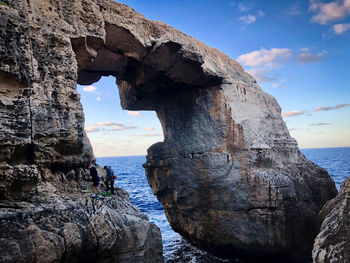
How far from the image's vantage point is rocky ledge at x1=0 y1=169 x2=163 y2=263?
5.26 meters

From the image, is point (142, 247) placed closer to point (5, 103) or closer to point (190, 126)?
point (5, 103)

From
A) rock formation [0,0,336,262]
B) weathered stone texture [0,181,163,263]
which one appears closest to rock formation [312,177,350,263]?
weathered stone texture [0,181,163,263]

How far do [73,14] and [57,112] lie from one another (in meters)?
3.11

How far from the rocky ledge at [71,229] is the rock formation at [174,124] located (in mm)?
463

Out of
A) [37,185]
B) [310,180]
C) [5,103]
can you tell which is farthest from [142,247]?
[310,180]

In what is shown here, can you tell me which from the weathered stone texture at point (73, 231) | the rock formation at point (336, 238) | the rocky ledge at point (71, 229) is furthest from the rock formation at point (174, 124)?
the rock formation at point (336, 238)

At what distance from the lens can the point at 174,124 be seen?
1423 centimetres

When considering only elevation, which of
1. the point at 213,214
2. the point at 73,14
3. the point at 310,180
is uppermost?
the point at 73,14

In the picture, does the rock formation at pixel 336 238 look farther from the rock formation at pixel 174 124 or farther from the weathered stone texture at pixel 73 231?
the rock formation at pixel 174 124

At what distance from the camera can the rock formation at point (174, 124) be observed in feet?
20.6

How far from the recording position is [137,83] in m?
13.0

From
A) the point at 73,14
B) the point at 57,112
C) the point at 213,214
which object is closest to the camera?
the point at 57,112

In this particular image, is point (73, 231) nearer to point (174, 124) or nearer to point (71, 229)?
point (71, 229)

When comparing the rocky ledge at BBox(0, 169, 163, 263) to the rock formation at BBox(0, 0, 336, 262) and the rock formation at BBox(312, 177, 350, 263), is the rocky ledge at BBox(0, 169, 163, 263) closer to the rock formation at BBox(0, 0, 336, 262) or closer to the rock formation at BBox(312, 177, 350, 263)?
the rock formation at BBox(0, 0, 336, 262)
